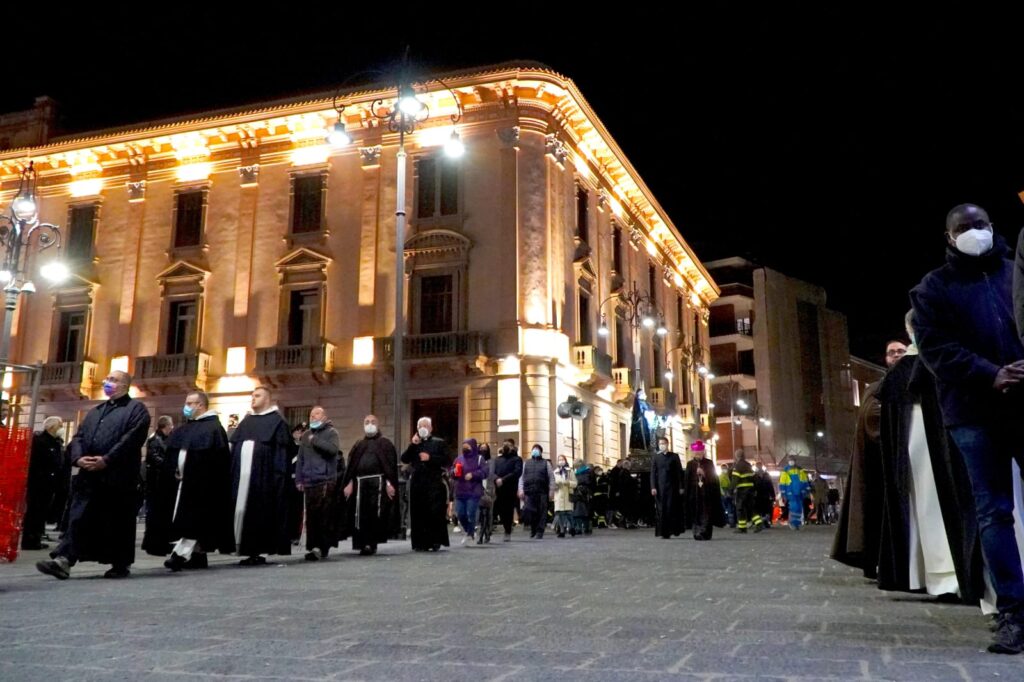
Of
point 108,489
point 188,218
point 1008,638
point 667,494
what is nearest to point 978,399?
point 1008,638

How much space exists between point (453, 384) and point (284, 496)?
17.2 meters

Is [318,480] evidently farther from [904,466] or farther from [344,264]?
[344,264]

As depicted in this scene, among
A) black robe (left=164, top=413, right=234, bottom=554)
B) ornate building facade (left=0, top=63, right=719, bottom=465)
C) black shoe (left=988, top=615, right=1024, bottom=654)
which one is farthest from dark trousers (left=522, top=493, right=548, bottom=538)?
black shoe (left=988, top=615, right=1024, bottom=654)

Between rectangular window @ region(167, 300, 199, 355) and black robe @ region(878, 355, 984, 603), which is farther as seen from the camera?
rectangular window @ region(167, 300, 199, 355)

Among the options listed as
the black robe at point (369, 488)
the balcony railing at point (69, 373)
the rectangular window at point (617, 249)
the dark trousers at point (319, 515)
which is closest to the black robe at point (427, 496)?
the black robe at point (369, 488)

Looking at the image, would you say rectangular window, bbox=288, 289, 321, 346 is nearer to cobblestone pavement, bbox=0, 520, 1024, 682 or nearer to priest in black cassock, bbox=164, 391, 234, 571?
priest in black cassock, bbox=164, 391, 234, 571

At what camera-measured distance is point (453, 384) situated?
89.0 feet

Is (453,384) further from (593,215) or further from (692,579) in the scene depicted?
(692,579)

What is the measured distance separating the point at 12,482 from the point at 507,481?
9.81 m

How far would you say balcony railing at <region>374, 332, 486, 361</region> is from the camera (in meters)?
26.7

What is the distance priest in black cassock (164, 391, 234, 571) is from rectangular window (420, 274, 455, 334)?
1846cm

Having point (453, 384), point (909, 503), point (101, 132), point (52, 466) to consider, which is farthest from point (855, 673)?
point (101, 132)

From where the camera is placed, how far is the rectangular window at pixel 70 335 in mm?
31188

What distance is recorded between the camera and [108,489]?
26.2 ft
